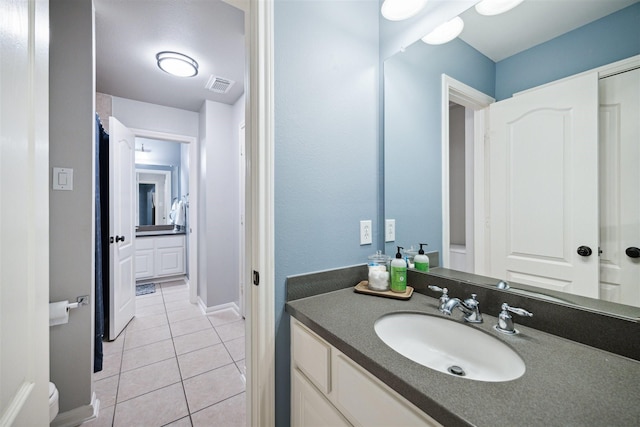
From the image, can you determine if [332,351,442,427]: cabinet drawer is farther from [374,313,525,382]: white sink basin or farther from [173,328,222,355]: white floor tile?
[173,328,222,355]: white floor tile

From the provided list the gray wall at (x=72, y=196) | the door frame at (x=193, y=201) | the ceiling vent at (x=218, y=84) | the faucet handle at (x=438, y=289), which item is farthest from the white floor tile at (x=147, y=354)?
the ceiling vent at (x=218, y=84)

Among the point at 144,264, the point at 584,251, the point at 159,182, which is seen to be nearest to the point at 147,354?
the point at 144,264

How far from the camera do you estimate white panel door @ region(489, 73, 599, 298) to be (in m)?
0.75

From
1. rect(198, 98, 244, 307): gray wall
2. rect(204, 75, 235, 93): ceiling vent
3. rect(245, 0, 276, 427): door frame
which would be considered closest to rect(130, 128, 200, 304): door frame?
rect(198, 98, 244, 307): gray wall

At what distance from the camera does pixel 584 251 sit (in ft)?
2.49

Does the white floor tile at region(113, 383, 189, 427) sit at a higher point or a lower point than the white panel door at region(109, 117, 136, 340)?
lower

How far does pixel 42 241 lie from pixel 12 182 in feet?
0.64

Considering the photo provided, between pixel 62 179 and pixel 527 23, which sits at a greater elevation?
pixel 527 23

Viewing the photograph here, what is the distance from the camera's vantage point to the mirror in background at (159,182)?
4.84 meters

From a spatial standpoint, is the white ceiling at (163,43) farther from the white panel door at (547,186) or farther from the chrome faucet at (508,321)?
the chrome faucet at (508,321)

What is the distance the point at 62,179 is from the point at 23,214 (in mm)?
1278

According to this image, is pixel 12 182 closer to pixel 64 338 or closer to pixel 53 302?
pixel 53 302

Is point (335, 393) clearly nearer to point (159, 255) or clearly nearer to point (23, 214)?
point (23, 214)

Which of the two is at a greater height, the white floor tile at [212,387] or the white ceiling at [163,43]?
the white ceiling at [163,43]
